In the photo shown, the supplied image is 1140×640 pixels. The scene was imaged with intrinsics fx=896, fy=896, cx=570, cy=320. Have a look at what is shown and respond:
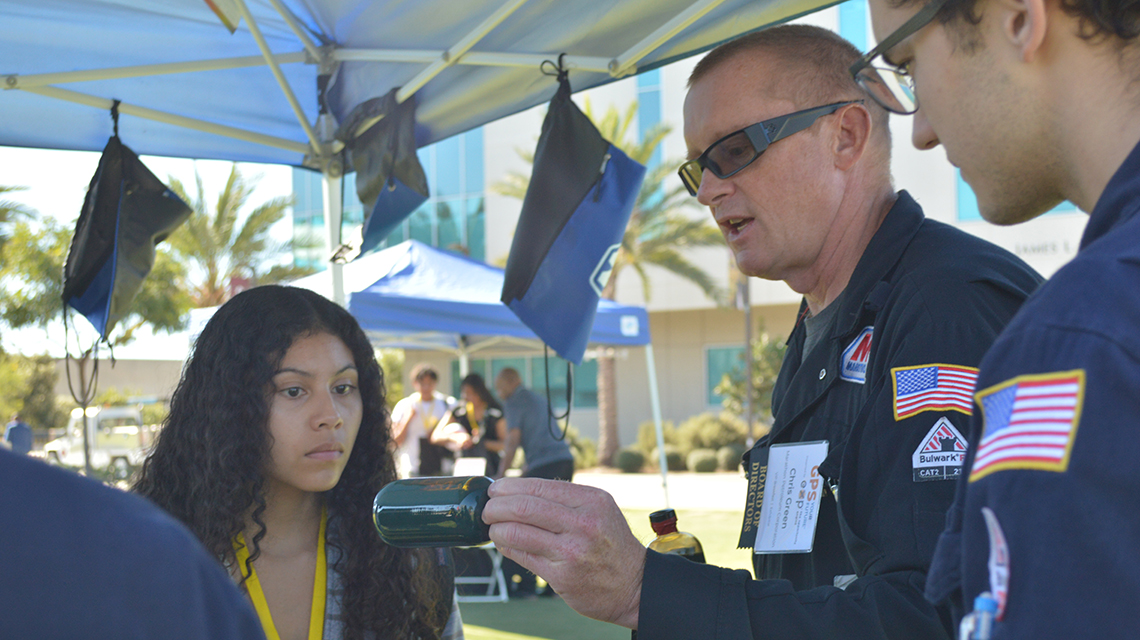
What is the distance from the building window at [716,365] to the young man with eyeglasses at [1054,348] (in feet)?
82.5

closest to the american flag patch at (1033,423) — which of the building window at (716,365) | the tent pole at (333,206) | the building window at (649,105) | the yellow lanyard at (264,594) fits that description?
the yellow lanyard at (264,594)

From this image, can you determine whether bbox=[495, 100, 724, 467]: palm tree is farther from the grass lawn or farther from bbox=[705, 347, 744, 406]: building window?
the grass lawn

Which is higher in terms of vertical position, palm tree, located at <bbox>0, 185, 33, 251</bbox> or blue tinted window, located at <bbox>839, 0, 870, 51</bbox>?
blue tinted window, located at <bbox>839, 0, 870, 51</bbox>

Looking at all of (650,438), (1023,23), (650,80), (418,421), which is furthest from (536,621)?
(650,80)

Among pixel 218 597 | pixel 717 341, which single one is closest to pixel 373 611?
pixel 218 597

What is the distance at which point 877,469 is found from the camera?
142 cm

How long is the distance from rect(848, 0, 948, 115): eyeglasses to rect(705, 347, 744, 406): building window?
24436mm

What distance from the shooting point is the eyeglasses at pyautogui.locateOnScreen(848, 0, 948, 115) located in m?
0.94

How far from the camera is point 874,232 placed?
6.51ft

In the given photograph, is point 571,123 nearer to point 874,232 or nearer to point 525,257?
point 525,257

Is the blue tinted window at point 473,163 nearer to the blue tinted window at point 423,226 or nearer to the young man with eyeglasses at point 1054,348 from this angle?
the blue tinted window at point 423,226

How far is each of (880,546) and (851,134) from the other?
103 centimetres

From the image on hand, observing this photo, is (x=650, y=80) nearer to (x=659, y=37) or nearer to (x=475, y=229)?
(x=475, y=229)

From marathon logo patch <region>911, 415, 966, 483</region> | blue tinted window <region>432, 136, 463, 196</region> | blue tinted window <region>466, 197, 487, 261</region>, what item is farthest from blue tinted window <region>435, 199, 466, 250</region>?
marathon logo patch <region>911, 415, 966, 483</region>
